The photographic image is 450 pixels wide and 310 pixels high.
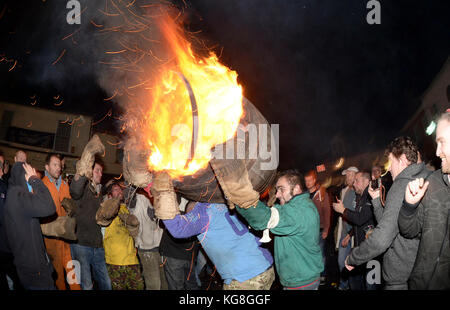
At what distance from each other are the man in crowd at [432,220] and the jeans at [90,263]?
14.3ft

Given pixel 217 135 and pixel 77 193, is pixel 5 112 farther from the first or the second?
pixel 217 135

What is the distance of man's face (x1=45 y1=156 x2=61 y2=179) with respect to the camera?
470cm

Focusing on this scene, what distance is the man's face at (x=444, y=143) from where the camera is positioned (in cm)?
244

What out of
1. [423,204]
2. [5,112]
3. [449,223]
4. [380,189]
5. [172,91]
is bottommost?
[449,223]

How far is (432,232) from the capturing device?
8.00 ft

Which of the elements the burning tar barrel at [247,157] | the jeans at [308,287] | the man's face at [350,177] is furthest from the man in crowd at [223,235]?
the man's face at [350,177]

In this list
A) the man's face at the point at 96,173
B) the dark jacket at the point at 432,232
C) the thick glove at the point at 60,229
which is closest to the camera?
the dark jacket at the point at 432,232

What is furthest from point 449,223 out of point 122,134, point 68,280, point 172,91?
point 68,280

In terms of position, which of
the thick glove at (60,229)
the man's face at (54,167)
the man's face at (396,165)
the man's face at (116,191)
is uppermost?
the man's face at (54,167)

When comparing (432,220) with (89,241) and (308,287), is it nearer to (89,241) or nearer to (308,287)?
(308,287)

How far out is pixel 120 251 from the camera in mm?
4828

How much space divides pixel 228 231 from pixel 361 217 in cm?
237

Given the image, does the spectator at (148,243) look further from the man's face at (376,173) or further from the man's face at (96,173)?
the man's face at (376,173)
